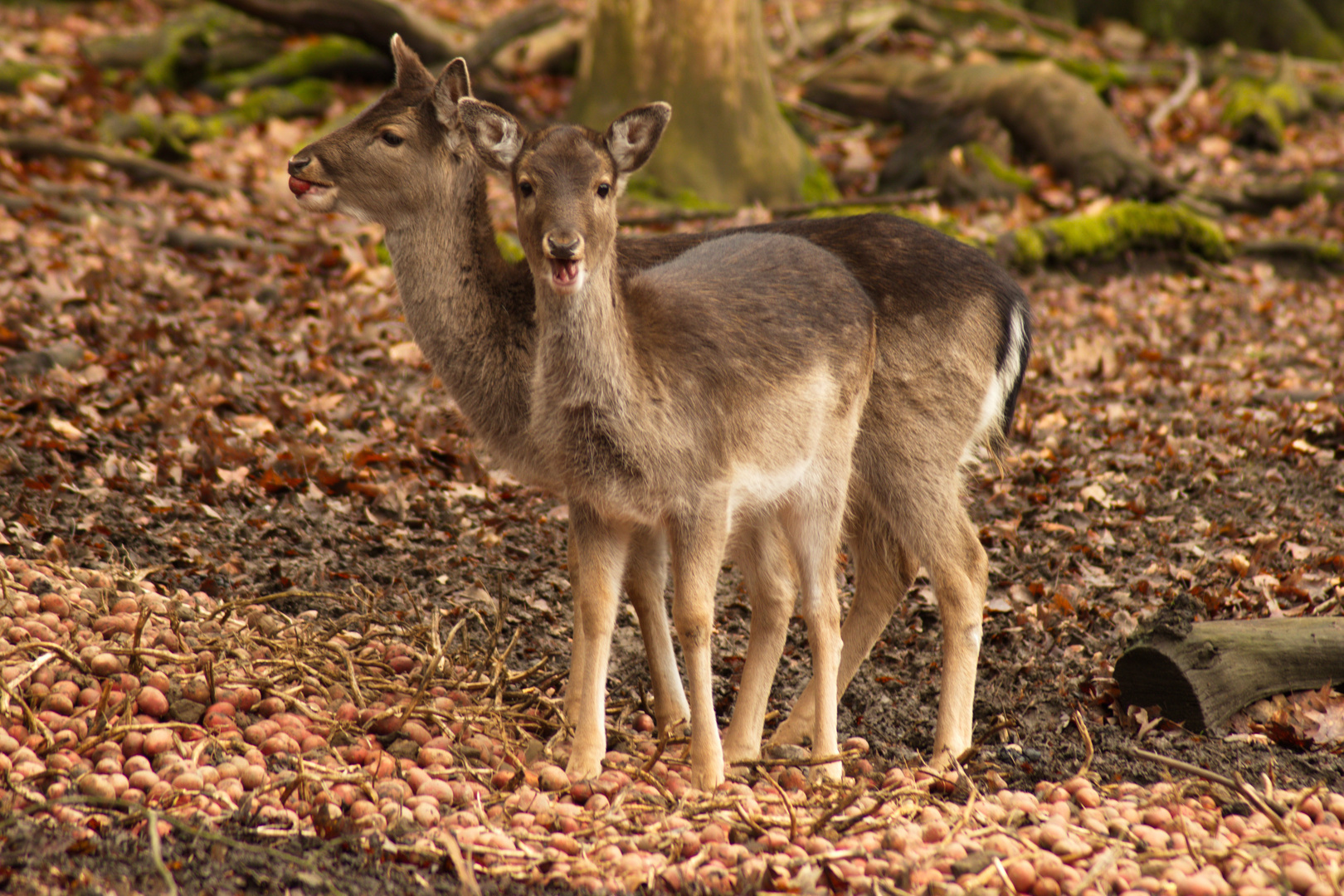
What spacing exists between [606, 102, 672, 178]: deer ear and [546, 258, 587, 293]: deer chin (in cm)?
52

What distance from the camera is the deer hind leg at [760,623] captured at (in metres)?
4.68

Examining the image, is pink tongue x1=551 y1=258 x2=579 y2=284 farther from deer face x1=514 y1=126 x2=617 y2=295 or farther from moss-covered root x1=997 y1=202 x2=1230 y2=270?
moss-covered root x1=997 y1=202 x2=1230 y2=270

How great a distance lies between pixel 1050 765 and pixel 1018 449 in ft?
11.2

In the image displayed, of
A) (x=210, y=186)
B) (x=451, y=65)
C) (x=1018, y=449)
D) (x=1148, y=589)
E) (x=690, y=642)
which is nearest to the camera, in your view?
(x=690, y=642)

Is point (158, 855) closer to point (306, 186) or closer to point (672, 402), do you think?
point (672, 402)

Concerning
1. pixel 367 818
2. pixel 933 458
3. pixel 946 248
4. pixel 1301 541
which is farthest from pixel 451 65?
pixel 1301 541

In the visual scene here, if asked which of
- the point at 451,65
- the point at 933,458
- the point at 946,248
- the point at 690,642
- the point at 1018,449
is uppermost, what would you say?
the point at 451,65

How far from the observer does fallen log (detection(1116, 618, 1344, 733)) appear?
468cm

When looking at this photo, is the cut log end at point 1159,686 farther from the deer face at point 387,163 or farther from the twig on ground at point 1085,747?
the deer face at point 387,163

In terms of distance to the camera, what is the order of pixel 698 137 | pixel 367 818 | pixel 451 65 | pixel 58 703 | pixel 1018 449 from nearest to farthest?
pixel 367 818
pixel 58 703
pixel 451 65
pixel 1018 449
pixel 698 137

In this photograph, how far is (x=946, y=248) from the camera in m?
5.27

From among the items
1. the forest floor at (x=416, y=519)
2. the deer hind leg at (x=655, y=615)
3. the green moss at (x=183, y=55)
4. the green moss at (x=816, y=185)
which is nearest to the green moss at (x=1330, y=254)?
the forest floor at (x=416, y=519)

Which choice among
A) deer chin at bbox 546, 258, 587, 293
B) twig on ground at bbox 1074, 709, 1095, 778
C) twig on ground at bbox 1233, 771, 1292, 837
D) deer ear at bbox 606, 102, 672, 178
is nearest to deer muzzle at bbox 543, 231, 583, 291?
deer chin at bbox 546, 258, 587, 293

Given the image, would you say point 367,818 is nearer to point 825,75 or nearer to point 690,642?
point 690,642
